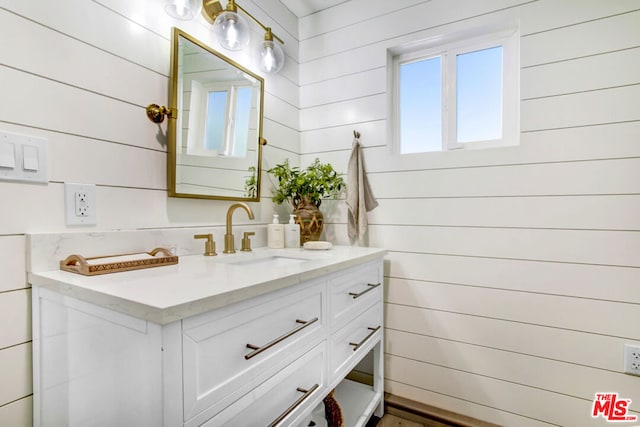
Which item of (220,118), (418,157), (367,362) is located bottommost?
(367,362)

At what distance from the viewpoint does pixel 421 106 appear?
5.64 feet

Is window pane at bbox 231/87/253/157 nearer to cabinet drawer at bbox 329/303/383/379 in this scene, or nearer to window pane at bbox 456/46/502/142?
cabinet drawer at bbox 329/303/383/379

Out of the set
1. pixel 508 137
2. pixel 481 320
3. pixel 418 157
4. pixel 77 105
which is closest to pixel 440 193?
pixel 418 157

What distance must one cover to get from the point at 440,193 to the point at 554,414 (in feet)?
3.41

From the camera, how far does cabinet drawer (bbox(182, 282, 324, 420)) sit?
646mm

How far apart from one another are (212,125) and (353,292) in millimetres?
912

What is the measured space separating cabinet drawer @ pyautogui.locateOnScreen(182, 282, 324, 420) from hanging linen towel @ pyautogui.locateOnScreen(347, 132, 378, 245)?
768mm

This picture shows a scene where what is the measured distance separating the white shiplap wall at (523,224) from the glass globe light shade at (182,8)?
0.89 meters

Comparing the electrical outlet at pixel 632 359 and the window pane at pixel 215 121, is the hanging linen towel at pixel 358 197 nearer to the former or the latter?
the window pane at pixel 215 121

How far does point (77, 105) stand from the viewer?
3.15 feet

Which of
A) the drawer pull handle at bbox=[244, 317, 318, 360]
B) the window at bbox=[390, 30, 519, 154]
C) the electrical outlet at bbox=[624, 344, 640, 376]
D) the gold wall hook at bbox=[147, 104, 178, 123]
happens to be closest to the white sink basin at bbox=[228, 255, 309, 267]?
the drawer pull handle at bbox=[244, 317, 318, 360]

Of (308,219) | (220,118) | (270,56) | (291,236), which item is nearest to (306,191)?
(308,219)

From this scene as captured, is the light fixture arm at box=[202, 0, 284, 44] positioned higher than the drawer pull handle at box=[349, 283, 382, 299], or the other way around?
the light fixture arm at box=[202, 0, 284, 44]

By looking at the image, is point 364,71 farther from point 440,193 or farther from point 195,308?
point 195,308
